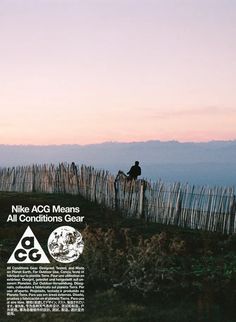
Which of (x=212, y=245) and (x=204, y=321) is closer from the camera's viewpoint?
(x=204, y=321)

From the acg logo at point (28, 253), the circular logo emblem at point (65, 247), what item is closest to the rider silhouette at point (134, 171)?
the acg logo at point (28, 253)

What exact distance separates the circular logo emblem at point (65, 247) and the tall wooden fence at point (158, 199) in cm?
677

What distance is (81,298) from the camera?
28.5ft

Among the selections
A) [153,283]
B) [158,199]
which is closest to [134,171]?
[158,199]

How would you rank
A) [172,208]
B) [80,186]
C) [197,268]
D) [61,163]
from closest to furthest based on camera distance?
[197,268], [172,208], [80,186], [61,163]

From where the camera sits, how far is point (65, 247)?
9898 millimetres

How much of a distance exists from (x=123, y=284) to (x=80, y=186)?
14.5 m

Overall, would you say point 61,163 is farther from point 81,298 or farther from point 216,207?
point 81,298

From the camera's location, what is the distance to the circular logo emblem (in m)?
9.90

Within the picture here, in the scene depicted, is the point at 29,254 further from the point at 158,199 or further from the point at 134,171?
the point at 134,171

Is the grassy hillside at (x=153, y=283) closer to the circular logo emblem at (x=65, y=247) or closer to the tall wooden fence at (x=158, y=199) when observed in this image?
the circular logo emblem at (x=65, y=247)


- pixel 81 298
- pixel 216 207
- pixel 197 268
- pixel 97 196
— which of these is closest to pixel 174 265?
pixel 197 268

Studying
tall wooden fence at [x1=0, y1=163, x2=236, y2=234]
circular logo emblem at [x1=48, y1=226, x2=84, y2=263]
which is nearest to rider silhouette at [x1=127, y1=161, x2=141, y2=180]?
tall wooden fence at [x1=0, y1=163, x2=236, y2=234]

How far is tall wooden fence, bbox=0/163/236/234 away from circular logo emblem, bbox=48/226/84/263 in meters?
6.77
